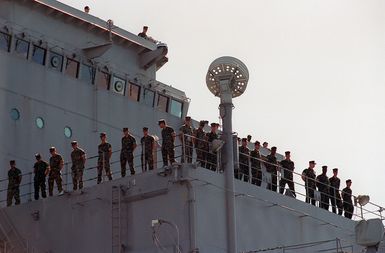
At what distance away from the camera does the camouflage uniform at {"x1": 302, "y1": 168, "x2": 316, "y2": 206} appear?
2730cm

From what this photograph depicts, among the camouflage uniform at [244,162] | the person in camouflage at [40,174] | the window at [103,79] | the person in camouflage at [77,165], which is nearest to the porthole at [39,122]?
the window at [103,79]

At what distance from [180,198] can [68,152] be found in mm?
6816

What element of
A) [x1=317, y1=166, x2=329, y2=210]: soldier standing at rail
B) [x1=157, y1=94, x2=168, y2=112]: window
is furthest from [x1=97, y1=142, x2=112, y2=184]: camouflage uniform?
[x1=157, y1=94, x2=168, y2=112]: window

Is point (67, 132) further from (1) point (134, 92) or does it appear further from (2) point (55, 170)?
(2) point (55, 170)

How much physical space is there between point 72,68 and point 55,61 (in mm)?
602

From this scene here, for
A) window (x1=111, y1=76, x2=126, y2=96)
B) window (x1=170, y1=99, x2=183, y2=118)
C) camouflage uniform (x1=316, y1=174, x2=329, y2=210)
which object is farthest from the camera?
window (x1=170, y1=99, x2=183, y2=118)

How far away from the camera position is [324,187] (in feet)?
91.4

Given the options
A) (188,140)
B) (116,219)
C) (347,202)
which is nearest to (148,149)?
(188,140)

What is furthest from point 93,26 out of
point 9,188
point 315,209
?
point 315,209

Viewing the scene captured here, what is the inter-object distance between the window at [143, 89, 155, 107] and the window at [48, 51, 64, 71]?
2.99 meters

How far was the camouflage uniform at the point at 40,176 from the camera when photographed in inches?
1023

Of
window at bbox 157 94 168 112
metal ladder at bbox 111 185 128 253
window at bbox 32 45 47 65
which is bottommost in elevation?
metal ladder at bbox 111 185 128 253

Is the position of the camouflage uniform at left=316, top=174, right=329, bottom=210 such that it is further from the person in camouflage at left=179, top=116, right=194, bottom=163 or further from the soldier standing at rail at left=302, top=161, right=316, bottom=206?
the person in camouflage at left=179, top=116, right=194, bottom=163

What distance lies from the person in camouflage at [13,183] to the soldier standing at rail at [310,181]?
21.5 ft
